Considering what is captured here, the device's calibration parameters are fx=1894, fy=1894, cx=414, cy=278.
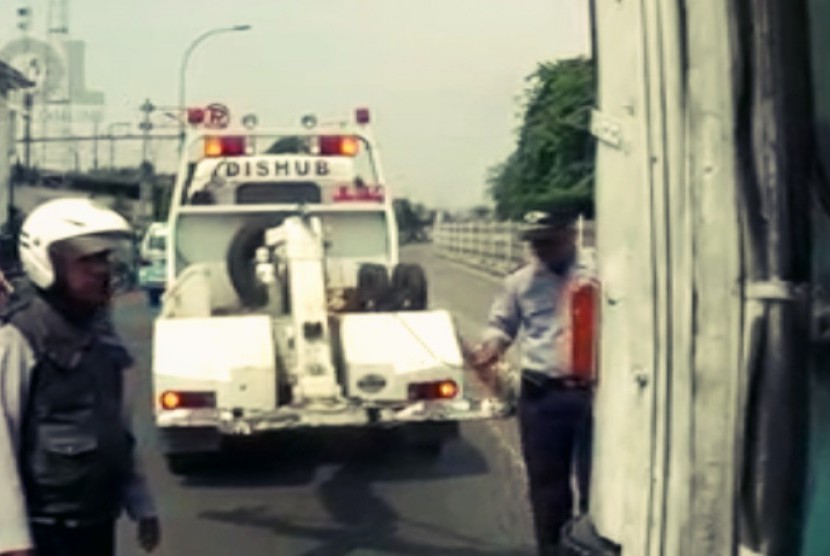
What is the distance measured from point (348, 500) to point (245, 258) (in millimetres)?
2936

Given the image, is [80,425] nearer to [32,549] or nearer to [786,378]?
[32,549]

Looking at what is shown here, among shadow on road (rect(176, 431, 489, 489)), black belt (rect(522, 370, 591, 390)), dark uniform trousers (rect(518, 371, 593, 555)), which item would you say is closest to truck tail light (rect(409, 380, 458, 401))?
shadow on road (rect(176, 431, 489, 489))

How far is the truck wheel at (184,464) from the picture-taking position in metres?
12.8

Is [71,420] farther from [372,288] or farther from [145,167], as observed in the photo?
[145,167]

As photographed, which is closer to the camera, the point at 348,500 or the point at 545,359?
the point at 545,359

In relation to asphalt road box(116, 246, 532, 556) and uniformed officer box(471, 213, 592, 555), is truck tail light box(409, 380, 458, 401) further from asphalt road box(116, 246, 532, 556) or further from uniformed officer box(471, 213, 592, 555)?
uniformed officer box(471, 213, 592, 555)

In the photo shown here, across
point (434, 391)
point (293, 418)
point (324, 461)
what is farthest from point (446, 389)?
point (324, 461)

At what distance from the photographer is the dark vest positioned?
475cm

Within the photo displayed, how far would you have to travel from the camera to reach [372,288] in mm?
13703

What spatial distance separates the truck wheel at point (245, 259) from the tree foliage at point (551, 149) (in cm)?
304

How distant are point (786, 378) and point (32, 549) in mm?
→ 2677

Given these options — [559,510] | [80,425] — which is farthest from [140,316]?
[80,425]

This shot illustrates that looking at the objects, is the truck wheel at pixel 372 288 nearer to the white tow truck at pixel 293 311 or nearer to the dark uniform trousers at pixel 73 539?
the white tow truck at pixel 293 311

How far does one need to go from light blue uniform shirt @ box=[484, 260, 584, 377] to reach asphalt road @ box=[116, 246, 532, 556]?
6.79 ft
